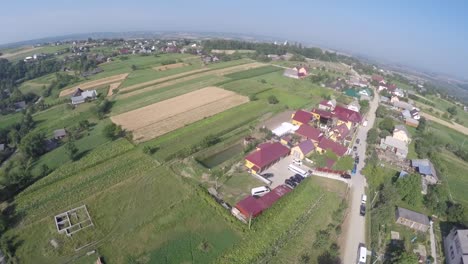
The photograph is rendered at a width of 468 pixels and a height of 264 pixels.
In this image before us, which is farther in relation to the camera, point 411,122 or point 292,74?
point 292,74

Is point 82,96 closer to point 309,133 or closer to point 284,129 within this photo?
point 284,129

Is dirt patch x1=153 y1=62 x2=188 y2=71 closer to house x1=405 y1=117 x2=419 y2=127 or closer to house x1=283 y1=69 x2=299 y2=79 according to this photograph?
house x1=283 y1=69 x2=299 y2=79

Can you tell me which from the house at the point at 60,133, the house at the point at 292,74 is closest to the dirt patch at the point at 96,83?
the house at the point at 60,133

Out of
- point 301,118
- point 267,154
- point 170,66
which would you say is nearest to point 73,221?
point 267,154

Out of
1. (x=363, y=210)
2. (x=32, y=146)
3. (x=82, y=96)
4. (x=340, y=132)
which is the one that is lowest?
(x=363, y=210)

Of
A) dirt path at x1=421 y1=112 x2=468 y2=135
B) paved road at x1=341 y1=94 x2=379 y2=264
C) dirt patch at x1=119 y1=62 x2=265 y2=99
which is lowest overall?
dirt path at x1=421 y1=112 x2=468 y2=135

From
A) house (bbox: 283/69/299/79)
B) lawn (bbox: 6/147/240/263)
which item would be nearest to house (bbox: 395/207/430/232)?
lawn (bbox: 6/147/240/263)

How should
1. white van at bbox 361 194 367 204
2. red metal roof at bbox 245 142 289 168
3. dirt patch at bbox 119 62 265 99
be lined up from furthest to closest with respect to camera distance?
dirt patch at bbox 119 62 265 99 < red metal roof at bbox 245 142 289 168 < white van at bbox 361 194 367 204
